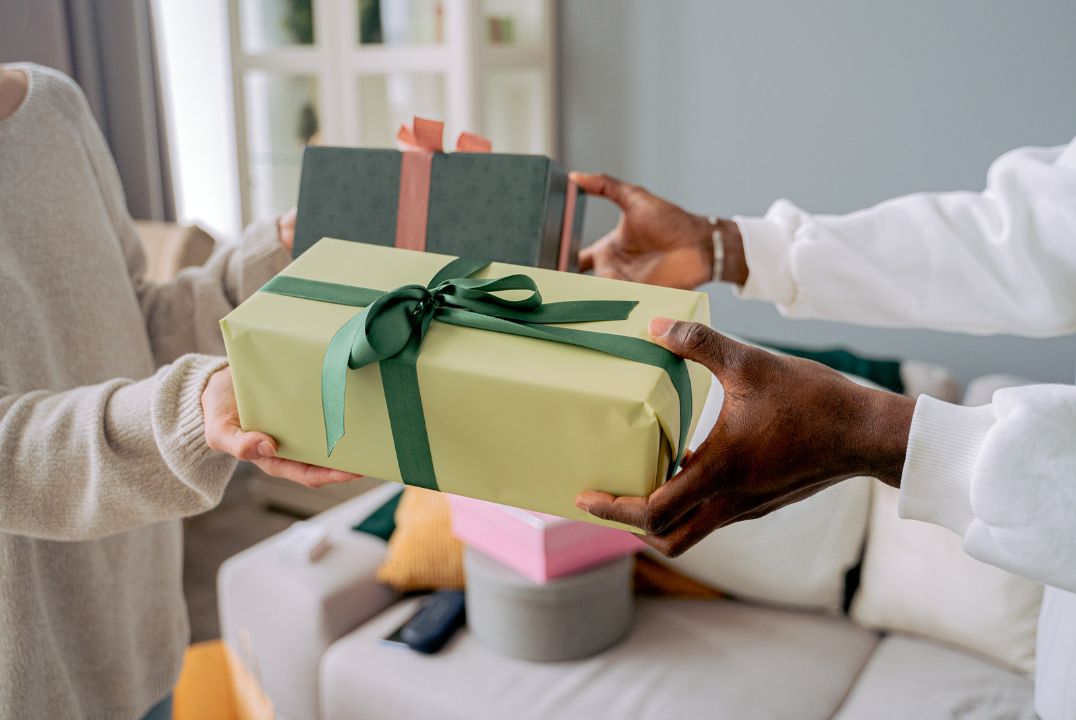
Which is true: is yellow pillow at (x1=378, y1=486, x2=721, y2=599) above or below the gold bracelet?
below

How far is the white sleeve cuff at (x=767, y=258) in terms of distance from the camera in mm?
1145

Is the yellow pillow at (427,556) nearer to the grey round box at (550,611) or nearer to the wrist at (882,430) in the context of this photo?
the grey round box at (550,611)

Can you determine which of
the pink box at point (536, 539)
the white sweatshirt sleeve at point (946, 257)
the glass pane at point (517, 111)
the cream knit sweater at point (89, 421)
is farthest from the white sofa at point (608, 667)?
the glass pane at point (517, 111)

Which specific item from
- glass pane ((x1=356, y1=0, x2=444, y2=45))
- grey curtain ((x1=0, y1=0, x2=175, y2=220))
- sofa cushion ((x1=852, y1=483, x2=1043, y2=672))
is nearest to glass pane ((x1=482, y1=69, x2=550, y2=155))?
glass pane ((x1=356, y1=0, x2=444, y2=45))

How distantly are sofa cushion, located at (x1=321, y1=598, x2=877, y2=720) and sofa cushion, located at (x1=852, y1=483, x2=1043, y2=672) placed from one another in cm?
9

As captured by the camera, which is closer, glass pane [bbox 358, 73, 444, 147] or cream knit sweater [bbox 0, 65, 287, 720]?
cream knit sweater [bbox 0, 65, 287, 720]

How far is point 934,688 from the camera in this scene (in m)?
1.36

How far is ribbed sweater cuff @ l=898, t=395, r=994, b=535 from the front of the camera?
697mm

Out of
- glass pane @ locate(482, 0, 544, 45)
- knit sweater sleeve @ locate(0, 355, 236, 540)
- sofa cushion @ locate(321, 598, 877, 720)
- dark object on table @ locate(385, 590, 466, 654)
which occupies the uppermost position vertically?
glass pane @ locate(482, 0, 544, 45)

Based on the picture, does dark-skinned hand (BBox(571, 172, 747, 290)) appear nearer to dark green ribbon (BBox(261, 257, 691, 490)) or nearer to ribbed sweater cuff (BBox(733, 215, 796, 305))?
ribbed sweater cuff (BBox(733, 215, 796, 305))

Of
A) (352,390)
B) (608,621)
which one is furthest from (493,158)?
(608,621)

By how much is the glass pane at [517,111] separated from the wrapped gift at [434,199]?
5.10ft

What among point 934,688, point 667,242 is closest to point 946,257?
point 667,242

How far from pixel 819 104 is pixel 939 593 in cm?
119
